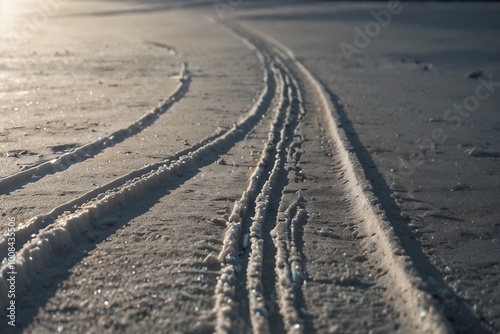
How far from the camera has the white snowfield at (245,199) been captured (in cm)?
406

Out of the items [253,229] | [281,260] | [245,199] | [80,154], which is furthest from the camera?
[80,154]

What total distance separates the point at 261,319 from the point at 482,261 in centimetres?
194

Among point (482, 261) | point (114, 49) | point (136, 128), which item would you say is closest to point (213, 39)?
point (114, 49)

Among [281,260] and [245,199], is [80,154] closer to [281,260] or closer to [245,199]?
[245,199]

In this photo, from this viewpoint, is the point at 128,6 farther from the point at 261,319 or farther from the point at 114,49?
the point at 261,319

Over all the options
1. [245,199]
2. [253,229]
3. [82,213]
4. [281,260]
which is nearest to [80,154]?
[82,213]

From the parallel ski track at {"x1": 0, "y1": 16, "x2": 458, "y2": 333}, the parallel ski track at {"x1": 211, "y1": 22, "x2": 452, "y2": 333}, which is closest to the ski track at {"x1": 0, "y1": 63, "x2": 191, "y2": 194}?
the parallel ski track at {"x1": 0, "y1": 16, "x2": 458, "y2": 333}

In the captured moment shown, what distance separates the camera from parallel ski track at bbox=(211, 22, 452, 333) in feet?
12.8

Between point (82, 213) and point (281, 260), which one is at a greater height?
point (82, 213)

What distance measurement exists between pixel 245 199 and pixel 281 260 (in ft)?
4.02

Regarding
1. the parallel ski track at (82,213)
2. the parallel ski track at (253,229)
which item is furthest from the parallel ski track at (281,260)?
the parallel ski track at (82,213)

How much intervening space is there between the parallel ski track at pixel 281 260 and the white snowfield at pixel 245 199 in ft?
0.05

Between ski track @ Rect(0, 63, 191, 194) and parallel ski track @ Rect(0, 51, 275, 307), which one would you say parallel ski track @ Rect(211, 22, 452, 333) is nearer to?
parallel ski track @ Rect(0, 51, 275, 307)

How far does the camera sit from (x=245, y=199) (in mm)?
5785
